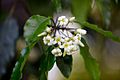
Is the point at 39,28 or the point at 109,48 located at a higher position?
the point at 39,28

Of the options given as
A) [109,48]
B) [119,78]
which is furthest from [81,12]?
[119,78]

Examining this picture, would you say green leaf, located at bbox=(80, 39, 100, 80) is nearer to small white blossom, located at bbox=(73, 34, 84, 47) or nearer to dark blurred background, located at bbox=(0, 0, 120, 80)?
small white blossom, located at bbox=(73, 34, 84, 47)

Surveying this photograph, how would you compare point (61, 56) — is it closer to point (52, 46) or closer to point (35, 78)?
point (52, 46)

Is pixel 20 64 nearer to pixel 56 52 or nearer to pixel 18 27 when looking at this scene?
pixel 56 52

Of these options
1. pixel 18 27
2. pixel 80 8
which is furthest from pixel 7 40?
pixel 80 8

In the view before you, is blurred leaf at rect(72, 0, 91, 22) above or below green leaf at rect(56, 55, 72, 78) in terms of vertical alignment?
above

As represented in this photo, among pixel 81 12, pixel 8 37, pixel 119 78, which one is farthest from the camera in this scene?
pixel 119 78

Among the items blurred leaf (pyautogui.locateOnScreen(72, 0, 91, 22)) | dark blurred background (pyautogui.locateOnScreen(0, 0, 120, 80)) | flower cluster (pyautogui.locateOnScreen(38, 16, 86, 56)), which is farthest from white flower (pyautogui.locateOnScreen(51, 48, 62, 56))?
dark blurred background (pyautogui.locateOnScreen(0, 0, 120, 80))

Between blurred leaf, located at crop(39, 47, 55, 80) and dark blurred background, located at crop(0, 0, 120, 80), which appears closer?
blurred leaf, located at crop(39, 47, 55, 80)

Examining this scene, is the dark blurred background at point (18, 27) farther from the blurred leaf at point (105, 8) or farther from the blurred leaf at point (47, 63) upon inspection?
the blurred leaf at point (47, 63)
